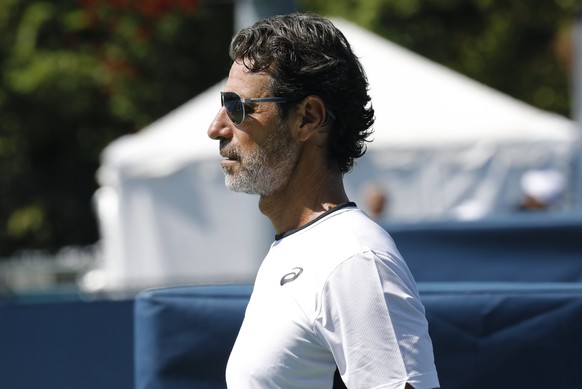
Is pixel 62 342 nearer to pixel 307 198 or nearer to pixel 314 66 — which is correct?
pixel 307 198

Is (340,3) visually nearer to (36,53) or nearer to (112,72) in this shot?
(112,72)

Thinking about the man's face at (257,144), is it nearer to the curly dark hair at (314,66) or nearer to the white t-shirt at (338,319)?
the curly dark hair at (314,66)

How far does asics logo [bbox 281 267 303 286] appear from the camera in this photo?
2671 millimetres

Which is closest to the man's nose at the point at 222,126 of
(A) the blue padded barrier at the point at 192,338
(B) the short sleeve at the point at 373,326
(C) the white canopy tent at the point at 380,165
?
(B) the short sleeve at the point at 373,326

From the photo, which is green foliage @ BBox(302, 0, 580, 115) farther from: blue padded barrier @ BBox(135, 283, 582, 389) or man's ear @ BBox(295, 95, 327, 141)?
man's ear @ BBox(295, 95, 327, 141)

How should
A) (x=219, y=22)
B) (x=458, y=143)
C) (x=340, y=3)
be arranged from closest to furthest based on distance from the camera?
(x=458, y=143), (x=340, y=3), (x=219, y=22)

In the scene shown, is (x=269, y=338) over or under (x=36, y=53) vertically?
under

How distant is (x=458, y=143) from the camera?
13469mm

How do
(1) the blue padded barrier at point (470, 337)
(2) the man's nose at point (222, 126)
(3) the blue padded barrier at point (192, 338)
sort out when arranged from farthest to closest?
(3) the blue padded barrier at point (192, 338) → (1) the blue padded barrier at point (470, 337) → (2) the man's nose at point (222, 126)

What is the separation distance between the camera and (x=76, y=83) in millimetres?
19688

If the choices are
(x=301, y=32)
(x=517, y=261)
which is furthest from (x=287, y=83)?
(x=517, y=261)

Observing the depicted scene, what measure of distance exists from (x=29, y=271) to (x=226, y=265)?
3572 mm

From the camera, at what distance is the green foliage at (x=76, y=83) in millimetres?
19562

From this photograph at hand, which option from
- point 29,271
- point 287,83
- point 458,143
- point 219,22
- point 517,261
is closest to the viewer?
point 287,83
